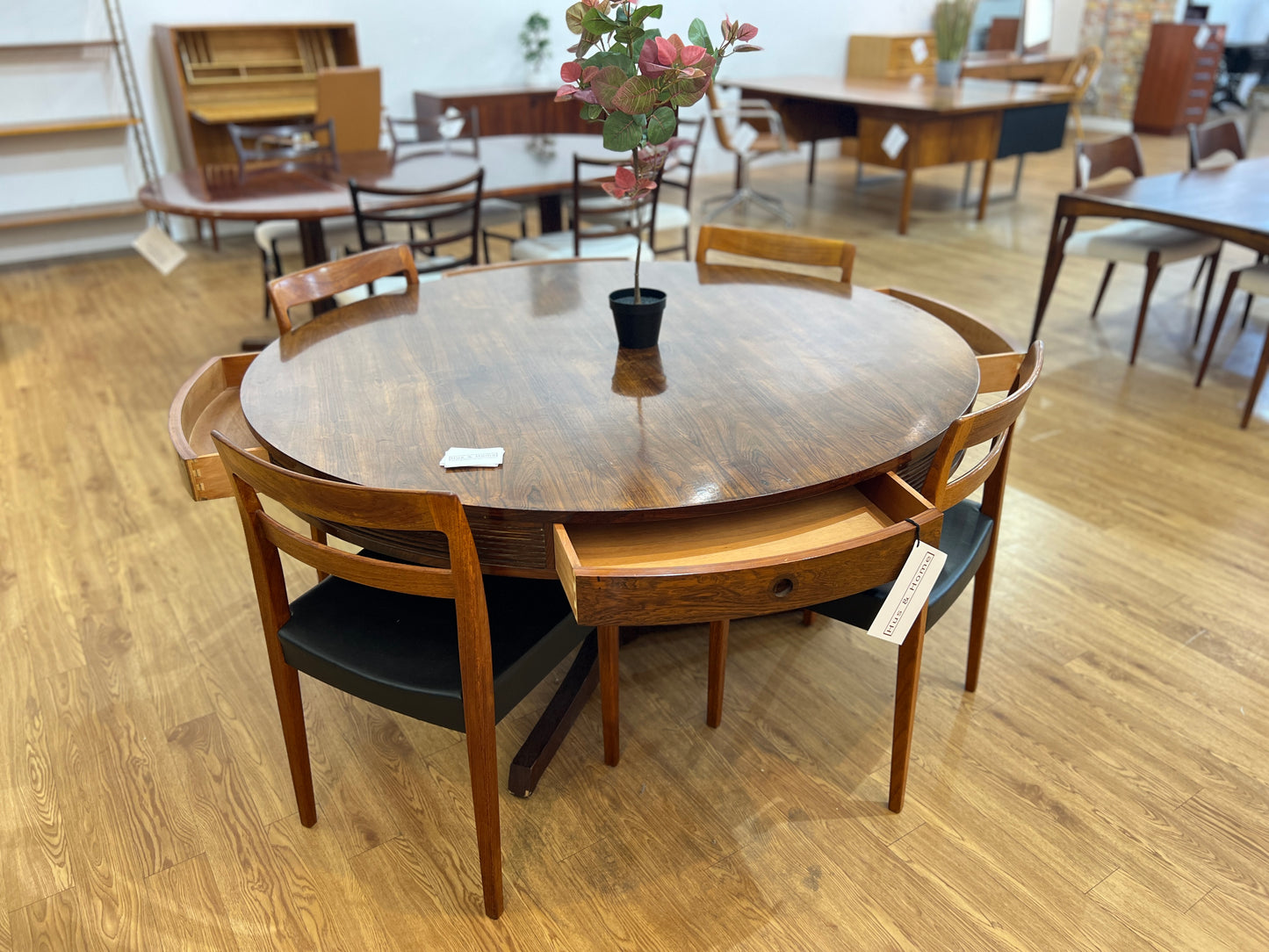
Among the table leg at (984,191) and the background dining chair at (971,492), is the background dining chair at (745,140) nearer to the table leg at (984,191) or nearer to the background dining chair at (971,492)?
the table leg at (984,191)

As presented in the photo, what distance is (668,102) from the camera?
1472 millimetres

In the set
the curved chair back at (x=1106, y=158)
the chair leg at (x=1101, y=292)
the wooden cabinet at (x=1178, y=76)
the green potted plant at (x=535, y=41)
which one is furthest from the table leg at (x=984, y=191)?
the wooden cabinet at (x=1178, y=76)

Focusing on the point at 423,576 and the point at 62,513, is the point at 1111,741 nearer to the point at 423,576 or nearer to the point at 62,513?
the point at 423,576

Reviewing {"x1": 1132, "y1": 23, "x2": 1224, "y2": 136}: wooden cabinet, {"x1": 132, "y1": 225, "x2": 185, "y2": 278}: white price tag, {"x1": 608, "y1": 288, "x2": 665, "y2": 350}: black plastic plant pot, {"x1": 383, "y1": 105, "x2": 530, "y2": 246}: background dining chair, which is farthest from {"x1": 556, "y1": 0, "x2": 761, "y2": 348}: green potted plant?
{"x1": 1132, "y1": 23, "x2": 1224, "y2": 136}: wooden cabinet

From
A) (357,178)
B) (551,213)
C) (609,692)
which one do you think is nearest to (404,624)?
(609,692)

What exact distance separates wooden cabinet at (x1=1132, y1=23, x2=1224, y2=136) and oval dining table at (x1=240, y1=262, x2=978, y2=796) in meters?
8.17

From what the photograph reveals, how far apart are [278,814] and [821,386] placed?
1.22m

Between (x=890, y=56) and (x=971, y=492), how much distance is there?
7108 millimetres

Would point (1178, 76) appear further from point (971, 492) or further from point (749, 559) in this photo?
point (749, 559)

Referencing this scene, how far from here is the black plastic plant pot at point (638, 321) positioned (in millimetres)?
1704

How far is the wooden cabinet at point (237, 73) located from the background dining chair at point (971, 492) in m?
4.55

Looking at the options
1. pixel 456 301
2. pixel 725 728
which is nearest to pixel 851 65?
pixel 456 301

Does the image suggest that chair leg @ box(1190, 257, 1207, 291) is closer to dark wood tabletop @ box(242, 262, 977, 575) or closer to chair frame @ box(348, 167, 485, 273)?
dark wood tabletop @ box(242, 262, 977, 575)

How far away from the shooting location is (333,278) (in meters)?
2.10
